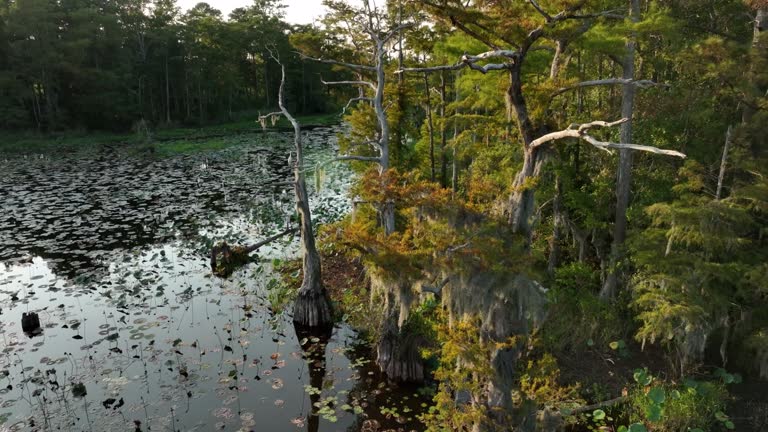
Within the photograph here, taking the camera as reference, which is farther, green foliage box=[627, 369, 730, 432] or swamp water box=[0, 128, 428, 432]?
swamp water box=[0, 128, 428, 432]

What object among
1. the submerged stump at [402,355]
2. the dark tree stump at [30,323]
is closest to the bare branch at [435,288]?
the submerged stump at [402,355]

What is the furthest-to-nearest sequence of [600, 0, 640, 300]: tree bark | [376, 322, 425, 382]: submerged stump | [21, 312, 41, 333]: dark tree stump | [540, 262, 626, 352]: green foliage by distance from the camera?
1. [21, 312, 41, 333]: dark tree stump
2. [540, 262, 626, 352]: green foliage
3. [376, 322, 425, 382]: submerged stump
4. [600, 0, 640, 300]: tree bark

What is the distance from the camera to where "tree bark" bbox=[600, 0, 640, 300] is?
35.3ft

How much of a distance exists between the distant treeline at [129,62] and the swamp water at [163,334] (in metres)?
27.9

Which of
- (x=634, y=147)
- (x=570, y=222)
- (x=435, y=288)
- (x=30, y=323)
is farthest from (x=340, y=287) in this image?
(x=634, y=147)

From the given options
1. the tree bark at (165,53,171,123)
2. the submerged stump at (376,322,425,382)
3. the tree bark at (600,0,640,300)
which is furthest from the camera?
the tree bark at (165,53,171,123)

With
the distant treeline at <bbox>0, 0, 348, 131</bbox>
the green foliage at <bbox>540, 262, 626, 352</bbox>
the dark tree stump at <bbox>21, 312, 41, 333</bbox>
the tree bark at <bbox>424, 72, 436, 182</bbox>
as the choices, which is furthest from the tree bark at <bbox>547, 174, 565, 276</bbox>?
the distant treeline at <bbox>0, 0, 348, 131</bbox>

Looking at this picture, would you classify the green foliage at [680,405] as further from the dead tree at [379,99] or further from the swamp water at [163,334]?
the dead tree at [379,99]

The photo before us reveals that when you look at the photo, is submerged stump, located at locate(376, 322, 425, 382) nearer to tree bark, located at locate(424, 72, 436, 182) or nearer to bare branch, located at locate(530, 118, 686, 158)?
bare branch, located at locate(530, 118, 686, 158)

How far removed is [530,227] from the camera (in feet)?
23.0

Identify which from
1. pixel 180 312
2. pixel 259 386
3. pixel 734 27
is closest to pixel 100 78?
pixel 180 312

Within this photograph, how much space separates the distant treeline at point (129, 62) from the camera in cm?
Answer: 4628

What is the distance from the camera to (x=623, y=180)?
11.3 metres

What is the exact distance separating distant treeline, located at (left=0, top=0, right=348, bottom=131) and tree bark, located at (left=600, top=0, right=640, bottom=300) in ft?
132
